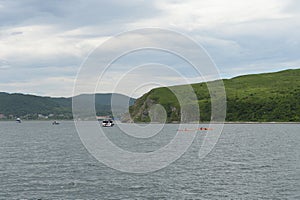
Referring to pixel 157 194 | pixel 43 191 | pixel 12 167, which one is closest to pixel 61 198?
pixel 43 191

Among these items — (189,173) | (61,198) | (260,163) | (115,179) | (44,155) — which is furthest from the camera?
(44,155)

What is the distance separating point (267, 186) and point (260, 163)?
93.6ft

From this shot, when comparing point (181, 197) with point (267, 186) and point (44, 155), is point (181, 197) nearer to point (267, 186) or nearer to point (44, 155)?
point (267, 186)

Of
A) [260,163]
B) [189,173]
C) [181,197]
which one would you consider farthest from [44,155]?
[181,197]

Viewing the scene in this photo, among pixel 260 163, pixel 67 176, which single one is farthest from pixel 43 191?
pixel 260 163

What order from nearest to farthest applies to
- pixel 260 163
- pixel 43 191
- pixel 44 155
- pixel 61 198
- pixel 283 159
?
pixel 61 198 < pixel 43 191 < pixel 260 163 < pixel 283 159 < pixel 44 155

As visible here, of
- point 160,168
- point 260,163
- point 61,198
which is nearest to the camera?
point 61,198

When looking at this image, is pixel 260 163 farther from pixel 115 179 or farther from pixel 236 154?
pixel 115 179

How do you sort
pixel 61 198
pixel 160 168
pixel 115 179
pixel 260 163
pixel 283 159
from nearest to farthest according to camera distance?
pixel 61 198, pixel 115 179, pixel 160 168, pixel 260 163, pixel 283 159

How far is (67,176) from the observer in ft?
254

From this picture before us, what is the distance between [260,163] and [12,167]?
5383cm

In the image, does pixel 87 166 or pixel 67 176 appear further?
pixel 87 166

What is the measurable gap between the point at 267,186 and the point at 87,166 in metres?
39.8

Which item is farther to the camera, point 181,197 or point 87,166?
point 87,166
